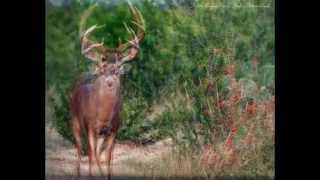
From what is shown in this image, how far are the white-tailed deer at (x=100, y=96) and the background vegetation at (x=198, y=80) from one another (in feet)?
0.18

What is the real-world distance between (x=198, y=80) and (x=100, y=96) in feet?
2.53

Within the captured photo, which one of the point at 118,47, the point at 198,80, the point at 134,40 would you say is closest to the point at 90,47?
the point at 118,47

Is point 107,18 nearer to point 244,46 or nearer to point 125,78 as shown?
point 125,78

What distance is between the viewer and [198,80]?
8.03 meters

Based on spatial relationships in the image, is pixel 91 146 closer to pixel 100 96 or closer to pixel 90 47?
pixel 100 96

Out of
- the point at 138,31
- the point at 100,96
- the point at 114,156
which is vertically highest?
the point at 138,31

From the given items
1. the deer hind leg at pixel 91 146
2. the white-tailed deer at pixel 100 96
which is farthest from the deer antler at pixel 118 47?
the deer hind leg at pixel 91 146

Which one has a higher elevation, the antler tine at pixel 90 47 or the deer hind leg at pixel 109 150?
the antler tine at pixel 90 47

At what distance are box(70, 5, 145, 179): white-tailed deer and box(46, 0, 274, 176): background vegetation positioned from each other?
0.18 feet

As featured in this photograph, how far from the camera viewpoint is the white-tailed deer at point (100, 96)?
7.97 m

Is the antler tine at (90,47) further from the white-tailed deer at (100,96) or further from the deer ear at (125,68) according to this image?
the deer ear at (125,68)
